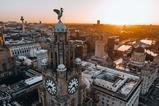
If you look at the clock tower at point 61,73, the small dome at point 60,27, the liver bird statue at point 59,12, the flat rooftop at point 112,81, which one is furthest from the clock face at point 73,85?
the flat rooftop at point 112,81

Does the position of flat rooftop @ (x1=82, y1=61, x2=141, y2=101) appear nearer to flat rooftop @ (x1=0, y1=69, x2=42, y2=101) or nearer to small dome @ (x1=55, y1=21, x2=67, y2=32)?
flat rooftop @ (x1=0, y1=69, x2=42, y2=101)

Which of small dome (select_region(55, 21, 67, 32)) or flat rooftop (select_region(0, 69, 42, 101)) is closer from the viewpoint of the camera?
small dome (select_region(55, 21, 67, 32))

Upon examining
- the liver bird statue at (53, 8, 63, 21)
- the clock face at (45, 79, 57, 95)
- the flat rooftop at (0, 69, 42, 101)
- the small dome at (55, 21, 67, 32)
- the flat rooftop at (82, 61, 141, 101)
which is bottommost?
the flat rooftop at (0, 69, 42, 101)

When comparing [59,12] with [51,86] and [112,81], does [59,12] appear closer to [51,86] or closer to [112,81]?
[51,86]

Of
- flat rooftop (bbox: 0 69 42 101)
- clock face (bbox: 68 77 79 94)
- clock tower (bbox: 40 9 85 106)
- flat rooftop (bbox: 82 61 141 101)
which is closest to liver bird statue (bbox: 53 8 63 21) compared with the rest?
clock tower (bbox: 40 9 85 106)

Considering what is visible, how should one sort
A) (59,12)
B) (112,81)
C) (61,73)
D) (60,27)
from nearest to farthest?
(61,73) → (59,12) → (60,27) → (112,81)

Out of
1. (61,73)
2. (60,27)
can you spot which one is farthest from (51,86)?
(60,27)
